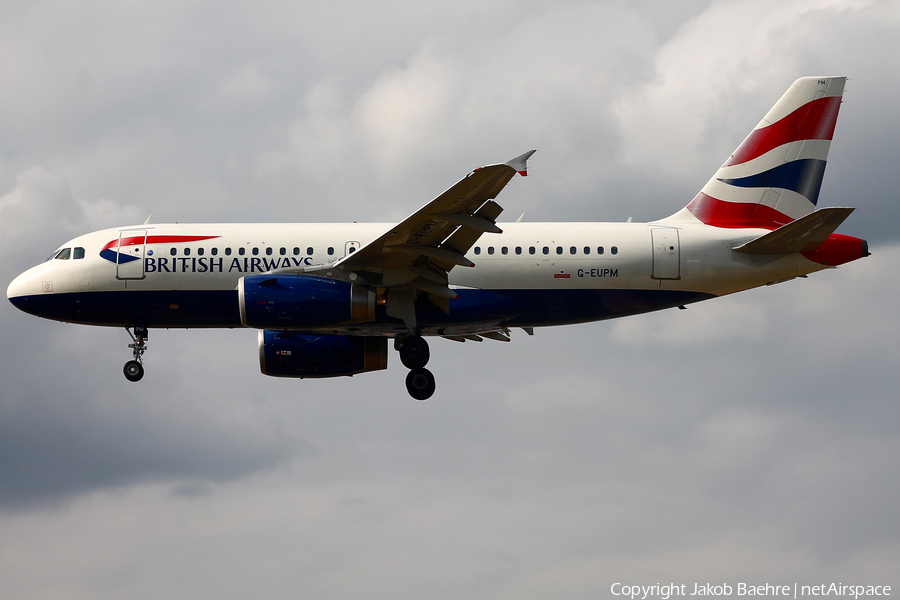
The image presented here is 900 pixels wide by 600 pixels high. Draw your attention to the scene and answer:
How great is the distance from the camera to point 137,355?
35.0 metres

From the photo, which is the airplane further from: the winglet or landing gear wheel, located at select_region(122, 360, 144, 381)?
the winglet

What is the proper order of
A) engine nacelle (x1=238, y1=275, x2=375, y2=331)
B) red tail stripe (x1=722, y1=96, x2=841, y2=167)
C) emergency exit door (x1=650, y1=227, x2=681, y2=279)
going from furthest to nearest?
red tail stripe (x1=722, y1=96, x2=841, y2=167), emergency exit door (x1=650, y1=227, x2=681, y2=279), engine nacelle (x1=238, y1=275, x2=375, y2=331)

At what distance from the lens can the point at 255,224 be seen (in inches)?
1352

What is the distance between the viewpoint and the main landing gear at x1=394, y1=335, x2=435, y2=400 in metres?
32.9

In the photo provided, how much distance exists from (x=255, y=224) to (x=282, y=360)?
192 inches

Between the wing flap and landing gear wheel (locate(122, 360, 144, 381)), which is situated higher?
the wing flap

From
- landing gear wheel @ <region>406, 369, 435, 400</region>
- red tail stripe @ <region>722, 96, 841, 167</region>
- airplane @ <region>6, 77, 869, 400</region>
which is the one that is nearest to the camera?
airplane @ <region>6, 77, 869, 400</region>

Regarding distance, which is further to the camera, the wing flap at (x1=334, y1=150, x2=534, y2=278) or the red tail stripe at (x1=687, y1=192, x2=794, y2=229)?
the red tail stripe at (x1=687, y1=192, x2=794, y2=229)

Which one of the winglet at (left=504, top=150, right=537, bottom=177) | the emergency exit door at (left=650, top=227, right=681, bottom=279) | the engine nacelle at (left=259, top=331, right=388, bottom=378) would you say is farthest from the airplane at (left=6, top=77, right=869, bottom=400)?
the winglet at (left=504, top=150, right=537, bottom=177)

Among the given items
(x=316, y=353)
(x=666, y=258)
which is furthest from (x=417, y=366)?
(x=666, y=258)

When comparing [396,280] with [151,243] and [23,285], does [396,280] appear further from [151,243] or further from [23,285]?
[23,285]

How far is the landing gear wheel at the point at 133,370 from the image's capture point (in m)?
35.1

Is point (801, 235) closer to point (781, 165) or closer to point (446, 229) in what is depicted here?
point (781, 165)

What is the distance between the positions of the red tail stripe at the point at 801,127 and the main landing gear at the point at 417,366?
12068mm
